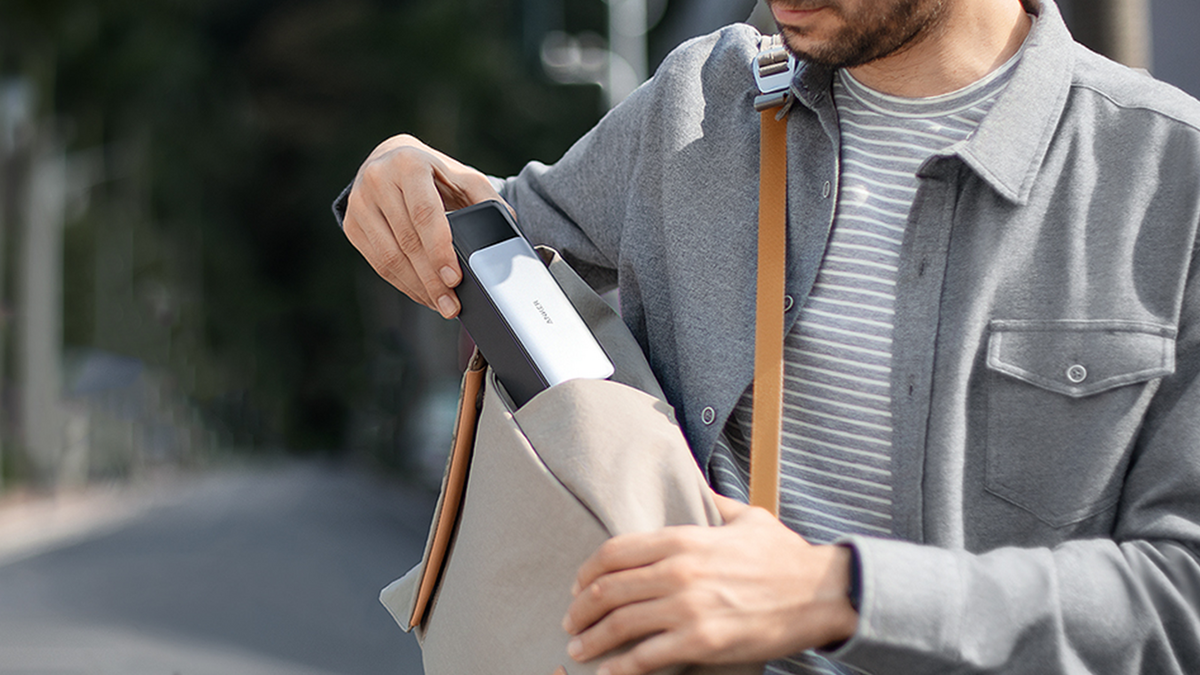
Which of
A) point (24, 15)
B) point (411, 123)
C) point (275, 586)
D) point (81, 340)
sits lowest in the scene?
point (81, 340)

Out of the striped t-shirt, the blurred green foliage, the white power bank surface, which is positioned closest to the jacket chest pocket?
the striped t-shirt

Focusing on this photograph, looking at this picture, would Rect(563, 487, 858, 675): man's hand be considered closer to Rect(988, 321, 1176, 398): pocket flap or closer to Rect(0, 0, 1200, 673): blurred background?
Rect(988, 321, 1176, 398): pocket flap

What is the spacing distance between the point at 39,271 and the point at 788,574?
30416 mm

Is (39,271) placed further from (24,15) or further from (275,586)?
(275,586)

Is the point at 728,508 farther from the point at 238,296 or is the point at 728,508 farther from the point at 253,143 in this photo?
the point at 238,296

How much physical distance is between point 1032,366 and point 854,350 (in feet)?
0.72

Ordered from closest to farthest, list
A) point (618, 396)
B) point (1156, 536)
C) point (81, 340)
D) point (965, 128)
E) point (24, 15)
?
point (1156, 536) < point (618, 396) < point (965, 128) < point (24, 15) < point (81, 340)

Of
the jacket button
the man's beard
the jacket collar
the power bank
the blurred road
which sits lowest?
the blurred road

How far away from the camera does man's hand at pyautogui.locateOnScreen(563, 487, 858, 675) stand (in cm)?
124

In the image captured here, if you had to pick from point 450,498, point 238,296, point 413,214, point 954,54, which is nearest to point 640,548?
point 450,498

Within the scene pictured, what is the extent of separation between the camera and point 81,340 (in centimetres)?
3900

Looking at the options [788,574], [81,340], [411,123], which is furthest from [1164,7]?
[81,340]

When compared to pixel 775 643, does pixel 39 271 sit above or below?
below

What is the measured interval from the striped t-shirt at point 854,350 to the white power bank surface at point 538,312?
0.23m
